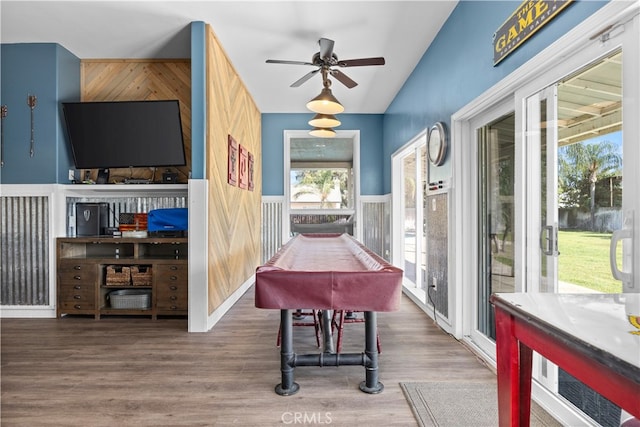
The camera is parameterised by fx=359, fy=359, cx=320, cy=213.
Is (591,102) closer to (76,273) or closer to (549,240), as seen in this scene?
(549,240)

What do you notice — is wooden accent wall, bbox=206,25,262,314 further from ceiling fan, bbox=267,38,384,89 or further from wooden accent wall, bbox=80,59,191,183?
ceiling fan, bbox=267,38,384,89

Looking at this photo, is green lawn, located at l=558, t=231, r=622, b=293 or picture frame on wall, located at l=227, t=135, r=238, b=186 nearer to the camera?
green lawn, located at l=558, t=231, r=622, b=293

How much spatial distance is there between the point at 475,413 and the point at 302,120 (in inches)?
221

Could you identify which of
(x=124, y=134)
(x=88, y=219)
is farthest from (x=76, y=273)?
(x=124, y=134)

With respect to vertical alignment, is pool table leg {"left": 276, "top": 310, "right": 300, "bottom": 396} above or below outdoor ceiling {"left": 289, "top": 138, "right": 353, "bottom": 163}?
below

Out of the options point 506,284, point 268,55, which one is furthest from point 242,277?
point 506,284

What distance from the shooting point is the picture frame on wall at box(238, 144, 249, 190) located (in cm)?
488

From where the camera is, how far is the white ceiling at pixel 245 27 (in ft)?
10.3

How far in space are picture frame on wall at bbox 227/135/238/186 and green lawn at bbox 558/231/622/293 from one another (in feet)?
11.1

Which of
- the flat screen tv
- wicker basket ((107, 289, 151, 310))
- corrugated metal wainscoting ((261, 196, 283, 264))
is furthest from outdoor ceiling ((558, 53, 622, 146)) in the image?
corrugated metal wainscoting ((261, 196, 283, 264))

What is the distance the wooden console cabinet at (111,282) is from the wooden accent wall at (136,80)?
91 centimetres

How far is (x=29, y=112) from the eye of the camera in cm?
384

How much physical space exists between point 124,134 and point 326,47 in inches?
91.4

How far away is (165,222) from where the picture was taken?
155 inches
